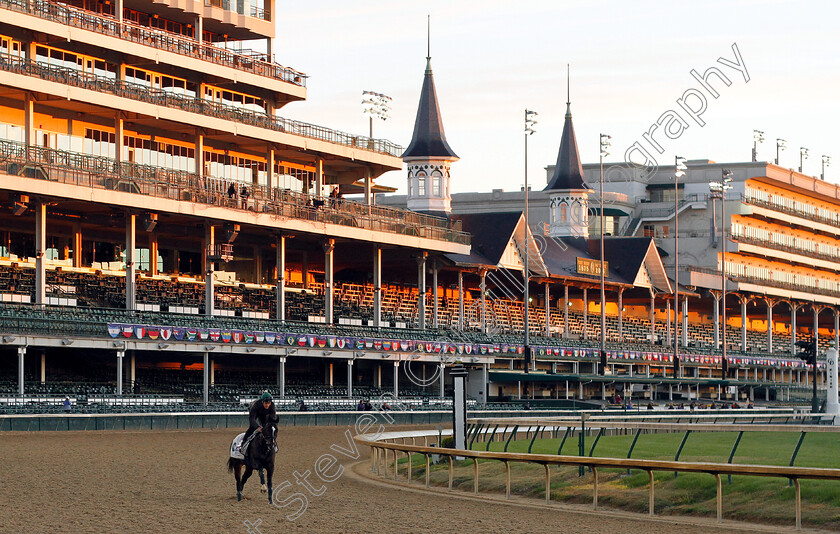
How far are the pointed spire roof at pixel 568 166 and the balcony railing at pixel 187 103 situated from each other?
37610 mm

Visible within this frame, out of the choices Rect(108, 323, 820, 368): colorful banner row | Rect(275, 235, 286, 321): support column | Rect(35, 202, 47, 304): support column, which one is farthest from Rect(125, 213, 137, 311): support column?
Rect(275, 235, 286, 321): support column

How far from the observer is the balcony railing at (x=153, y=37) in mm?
57031

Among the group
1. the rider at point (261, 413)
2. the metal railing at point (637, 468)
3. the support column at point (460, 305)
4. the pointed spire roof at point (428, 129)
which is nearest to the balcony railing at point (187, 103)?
the support column at point (460, 305)

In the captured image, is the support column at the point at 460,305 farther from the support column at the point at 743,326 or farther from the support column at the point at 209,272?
the support column at the point at 743,326

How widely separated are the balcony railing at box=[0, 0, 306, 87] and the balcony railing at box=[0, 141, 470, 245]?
18.7ft

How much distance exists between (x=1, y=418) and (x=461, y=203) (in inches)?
3576

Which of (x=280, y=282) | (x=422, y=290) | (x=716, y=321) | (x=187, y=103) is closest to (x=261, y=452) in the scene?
(x=187, y=103)

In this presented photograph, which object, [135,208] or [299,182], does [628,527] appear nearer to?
[135,208]

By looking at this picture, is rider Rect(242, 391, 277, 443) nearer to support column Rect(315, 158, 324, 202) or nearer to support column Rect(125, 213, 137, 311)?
support column Rect(125, 213, 137, 311)

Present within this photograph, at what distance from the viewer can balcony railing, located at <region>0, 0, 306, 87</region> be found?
57031 millimetres

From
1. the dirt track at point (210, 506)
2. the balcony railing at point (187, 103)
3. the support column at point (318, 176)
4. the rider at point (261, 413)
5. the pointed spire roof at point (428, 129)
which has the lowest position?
the dirt track at point (210, 506)

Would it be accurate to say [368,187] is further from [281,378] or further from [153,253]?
[281,378]

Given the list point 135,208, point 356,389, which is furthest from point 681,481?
point 356,389

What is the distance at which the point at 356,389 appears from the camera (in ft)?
223
